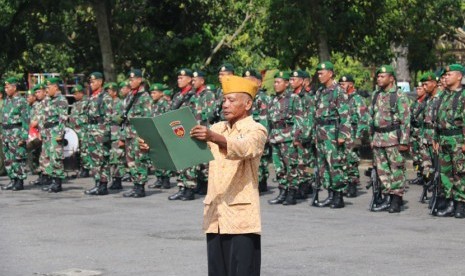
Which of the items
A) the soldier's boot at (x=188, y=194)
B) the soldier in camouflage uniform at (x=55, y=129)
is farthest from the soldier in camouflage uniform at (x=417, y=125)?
the soldier in camouflage uniform at (x=55, y=129)

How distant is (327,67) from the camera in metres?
17.3

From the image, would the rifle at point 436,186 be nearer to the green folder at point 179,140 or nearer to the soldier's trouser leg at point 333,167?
the soldier's trouser leg at point 333,167

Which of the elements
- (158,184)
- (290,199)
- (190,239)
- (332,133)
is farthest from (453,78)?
(158,184)

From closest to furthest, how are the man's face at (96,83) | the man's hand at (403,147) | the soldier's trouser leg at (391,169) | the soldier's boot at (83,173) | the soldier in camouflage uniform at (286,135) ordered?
1. the man's hand at (403,147)
2. the soldier's trouser leg at (391,169)
3. the soldier in camouflage uniform at (286,135)
4. the man's face at (96,83)
5. the soldier's boot at (83,173)

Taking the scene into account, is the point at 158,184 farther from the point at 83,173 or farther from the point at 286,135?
the point at 286,135

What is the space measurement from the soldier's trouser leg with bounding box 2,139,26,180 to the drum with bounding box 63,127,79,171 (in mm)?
2657

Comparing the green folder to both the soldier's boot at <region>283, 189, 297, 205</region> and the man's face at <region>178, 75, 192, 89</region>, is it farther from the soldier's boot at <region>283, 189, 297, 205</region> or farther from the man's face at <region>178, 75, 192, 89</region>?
the man's face at <region>178, 75, 192, 89</region>

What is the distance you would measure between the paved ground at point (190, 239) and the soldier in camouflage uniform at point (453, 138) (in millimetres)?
353

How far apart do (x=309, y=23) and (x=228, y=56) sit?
6.90 metres

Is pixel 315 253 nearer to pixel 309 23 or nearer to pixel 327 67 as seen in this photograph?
pixel 327 67

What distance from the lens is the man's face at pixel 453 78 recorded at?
52.2 ft

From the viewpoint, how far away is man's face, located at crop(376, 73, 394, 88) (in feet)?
54.3

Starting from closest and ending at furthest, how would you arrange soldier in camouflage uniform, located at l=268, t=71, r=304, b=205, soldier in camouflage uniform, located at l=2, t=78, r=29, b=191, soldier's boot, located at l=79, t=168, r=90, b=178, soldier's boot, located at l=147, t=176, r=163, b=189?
1. soldier in camouflage uniform, located at l=268, t=71, r=304, b=205
2. soldier in camouflage uniform, located at l=2, t=78, r=29, b=191
3. soldier's boot, located at l=147, t=176, r=163, b=189
4. soldier's boot, located at l=79, t=168, r=90, b=178

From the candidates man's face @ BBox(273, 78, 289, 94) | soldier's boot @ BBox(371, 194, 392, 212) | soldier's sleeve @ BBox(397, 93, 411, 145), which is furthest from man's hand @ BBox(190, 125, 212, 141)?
man's face @ BBox(273, 78, 289, 94)
